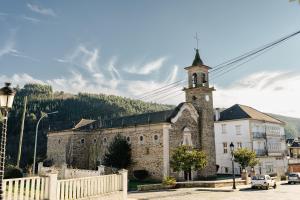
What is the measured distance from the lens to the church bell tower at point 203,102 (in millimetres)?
37562

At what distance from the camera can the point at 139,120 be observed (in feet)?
125

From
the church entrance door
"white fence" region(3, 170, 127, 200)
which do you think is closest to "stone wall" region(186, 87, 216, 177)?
the church entrance door

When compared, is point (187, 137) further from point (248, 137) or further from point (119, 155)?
point (248, 137)

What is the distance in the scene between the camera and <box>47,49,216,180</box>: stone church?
1325 inches

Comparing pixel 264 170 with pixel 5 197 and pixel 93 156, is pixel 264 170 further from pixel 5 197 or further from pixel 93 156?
pixel 5 197

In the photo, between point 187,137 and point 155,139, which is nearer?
point 155,139

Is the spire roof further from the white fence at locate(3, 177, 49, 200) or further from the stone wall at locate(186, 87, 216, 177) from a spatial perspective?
the white fence at locate(3, 177, 49, 200)

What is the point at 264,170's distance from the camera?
48531 mm

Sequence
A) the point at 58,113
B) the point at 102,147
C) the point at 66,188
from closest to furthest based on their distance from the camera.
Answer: the point at 66,188 < the point at 102,147 < the point at 58,113

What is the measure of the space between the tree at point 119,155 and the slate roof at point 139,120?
2.57m

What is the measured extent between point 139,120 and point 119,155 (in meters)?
5.08

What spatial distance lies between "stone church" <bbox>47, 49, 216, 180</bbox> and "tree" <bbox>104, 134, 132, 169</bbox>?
71 centimetres

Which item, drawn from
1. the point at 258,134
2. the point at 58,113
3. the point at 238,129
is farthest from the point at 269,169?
the point at 58,113

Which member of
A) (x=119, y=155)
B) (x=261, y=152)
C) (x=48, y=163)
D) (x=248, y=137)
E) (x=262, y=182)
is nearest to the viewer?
(x=262, y=182)
